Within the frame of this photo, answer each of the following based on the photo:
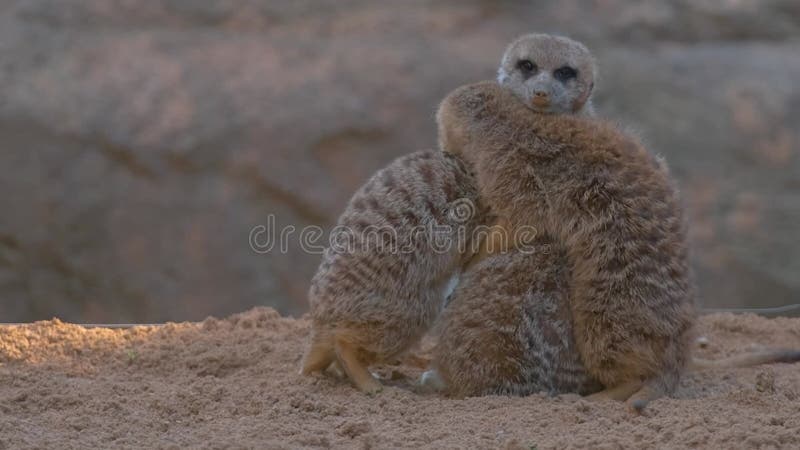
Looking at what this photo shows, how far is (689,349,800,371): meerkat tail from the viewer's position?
287 cm

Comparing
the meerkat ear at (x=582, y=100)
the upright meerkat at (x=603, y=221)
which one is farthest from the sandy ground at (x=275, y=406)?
the meerkat ear at (x=582, y=100)

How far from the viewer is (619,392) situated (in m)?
2.53

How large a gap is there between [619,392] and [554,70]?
1.04m

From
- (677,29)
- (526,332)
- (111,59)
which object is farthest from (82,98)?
(526,332)

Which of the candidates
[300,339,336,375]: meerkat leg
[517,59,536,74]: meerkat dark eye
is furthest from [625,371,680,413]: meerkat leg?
[517,59,536,74]: meerkat dark eye

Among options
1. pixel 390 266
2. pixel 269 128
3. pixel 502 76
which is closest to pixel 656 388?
pixel 390 266

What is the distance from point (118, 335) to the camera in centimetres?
316

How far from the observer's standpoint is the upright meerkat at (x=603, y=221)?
2547 mm

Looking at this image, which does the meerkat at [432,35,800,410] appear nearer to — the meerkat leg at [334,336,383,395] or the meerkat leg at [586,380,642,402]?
the meerkat leg at [586,380,642,402]

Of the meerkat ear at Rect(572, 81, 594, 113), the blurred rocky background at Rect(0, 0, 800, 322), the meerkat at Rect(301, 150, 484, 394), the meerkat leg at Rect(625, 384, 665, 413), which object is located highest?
the blurred rocky background at Rect(0, 0, 800, 322)

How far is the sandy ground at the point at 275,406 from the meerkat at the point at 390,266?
0.35ft

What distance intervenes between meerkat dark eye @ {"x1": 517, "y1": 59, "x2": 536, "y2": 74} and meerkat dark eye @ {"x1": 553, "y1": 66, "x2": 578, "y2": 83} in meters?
0.07

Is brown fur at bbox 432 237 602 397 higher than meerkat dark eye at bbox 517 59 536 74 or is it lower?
lower

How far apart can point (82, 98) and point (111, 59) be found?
9.1 inches
